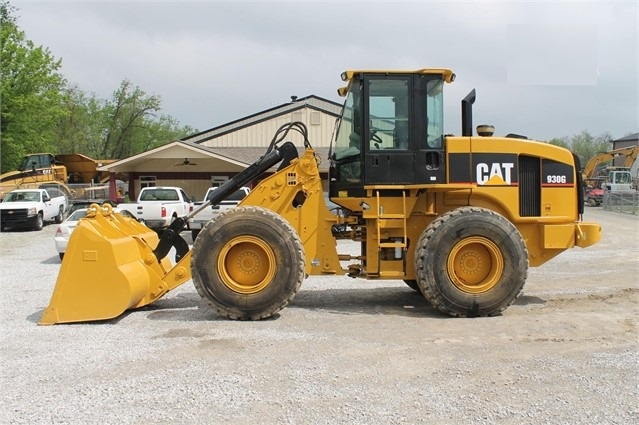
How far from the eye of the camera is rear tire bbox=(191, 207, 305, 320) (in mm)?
7395

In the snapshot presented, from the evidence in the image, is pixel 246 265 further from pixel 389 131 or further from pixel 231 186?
pixel 389 131

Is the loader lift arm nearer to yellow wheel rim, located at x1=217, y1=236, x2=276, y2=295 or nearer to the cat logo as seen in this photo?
yellow wheel rim, located at x1=217, y1=236, x2=276, y2=295

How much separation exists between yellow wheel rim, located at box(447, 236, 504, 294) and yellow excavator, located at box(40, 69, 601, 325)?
0.02 m

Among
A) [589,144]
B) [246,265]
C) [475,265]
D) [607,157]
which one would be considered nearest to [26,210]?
[246,265]

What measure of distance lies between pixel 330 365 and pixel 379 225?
2676mm

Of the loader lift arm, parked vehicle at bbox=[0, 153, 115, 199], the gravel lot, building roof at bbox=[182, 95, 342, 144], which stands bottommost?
the gravel lot

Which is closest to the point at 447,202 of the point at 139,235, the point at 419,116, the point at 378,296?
the point at 419,116

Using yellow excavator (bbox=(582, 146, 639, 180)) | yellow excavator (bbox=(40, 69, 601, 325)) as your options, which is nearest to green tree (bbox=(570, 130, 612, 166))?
yellow excavator (bbox=(582, 146, 639, 180))

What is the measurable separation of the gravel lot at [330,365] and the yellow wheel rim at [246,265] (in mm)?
504

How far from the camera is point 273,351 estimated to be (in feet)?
19.6

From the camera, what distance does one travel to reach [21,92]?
41781 mm

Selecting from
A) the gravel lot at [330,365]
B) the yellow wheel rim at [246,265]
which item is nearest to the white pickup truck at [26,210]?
the gravel lot at [330,365]

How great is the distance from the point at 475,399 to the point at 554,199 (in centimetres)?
429

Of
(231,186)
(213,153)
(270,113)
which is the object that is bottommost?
(231,186)
